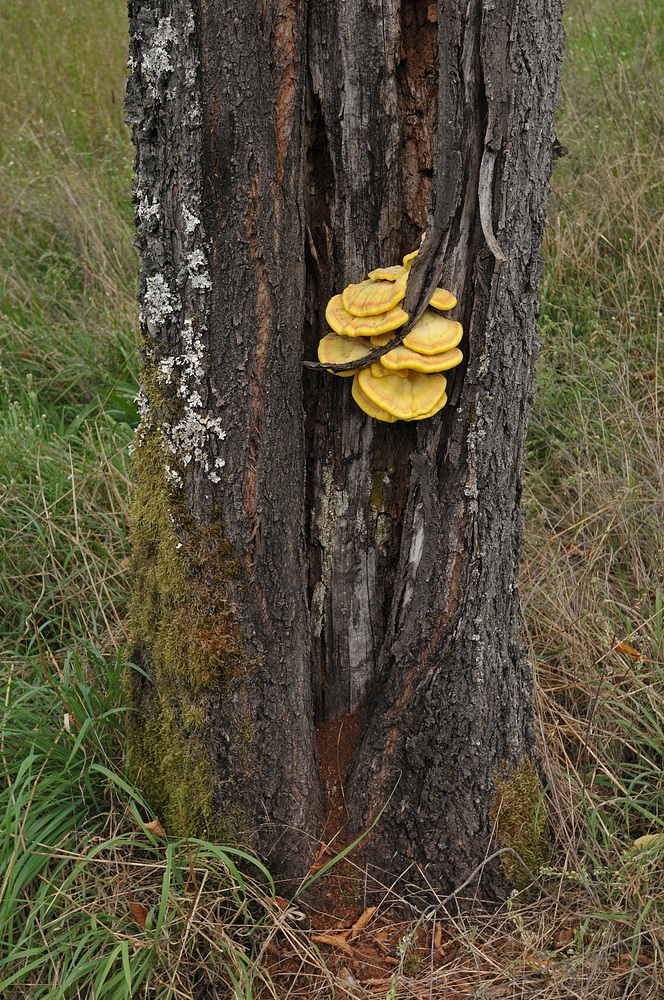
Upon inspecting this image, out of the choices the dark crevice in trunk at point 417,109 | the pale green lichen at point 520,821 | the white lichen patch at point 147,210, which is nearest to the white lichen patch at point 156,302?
the white lichen patch at point 147,210

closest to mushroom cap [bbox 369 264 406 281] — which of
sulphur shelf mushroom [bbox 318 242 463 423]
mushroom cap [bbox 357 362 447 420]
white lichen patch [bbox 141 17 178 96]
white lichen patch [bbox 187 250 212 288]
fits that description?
sulphur shelf mushroom [bbox 318 242 463 423]

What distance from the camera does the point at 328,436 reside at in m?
2.17

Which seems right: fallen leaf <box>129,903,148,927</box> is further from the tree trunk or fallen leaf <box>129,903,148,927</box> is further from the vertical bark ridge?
the vertical bark ridge

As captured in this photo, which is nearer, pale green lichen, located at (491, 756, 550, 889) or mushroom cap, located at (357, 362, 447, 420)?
mushroom cap, located at (357, 362, 447, 420)

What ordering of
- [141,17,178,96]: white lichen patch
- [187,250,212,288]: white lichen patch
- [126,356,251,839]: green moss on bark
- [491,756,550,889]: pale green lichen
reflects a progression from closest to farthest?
[141,17,178,96]: white lichen patch
[187,250,212,288]: white lichen patch
[126,356,251,839]: green moss on bark
[491,756,550,889]: pale green lichen

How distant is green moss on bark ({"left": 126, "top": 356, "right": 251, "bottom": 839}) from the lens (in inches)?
81.9

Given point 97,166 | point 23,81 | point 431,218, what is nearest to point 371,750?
point 431,218

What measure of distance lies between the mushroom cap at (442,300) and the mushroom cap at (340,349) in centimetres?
20

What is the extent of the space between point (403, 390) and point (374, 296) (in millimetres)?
242

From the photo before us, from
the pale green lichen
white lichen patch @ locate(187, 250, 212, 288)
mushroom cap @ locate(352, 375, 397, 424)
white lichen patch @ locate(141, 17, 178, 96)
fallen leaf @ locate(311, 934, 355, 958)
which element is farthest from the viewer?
the pale green lichen

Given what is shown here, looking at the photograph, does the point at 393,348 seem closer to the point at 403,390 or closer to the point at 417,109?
the point at 403,390

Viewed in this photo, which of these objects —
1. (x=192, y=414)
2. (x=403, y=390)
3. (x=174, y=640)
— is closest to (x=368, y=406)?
(x=403, y=390)

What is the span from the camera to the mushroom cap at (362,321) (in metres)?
1.86

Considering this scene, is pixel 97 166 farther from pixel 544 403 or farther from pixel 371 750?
pixel 371 750
